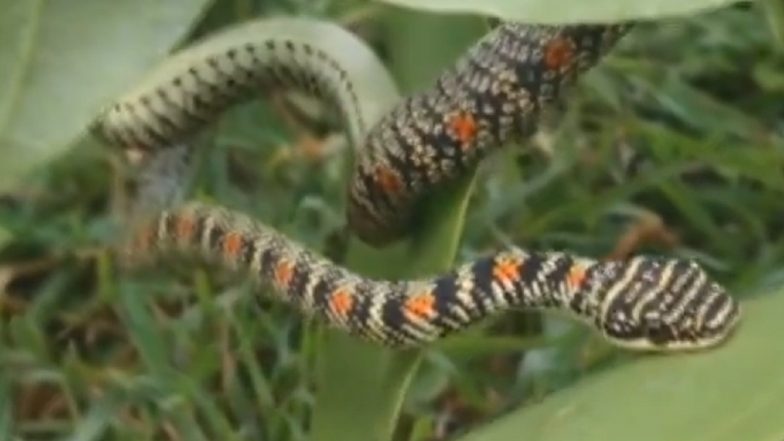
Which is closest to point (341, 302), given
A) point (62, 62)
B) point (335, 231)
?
point (62, 62)

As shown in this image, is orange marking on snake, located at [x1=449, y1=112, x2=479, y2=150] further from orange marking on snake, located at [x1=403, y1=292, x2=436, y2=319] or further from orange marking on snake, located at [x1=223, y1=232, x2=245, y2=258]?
orange marking on snake, located at [x1=223, y1=232, x2=245, y2=258]

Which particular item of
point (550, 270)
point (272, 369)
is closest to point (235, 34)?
point (550, 270)

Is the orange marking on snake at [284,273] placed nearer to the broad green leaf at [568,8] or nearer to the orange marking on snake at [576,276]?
the orange marking on snake at [576,276]

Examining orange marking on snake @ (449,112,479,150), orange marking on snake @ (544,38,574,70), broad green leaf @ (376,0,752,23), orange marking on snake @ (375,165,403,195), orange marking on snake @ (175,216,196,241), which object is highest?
broad green leaf @ (376,0,752,23)

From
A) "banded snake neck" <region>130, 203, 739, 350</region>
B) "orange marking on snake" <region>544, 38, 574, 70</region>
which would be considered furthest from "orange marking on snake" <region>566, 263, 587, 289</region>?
"orange marking on snake" <region>544, 38, 574, 70</region>

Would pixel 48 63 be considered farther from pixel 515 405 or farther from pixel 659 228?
pixel 659 228
